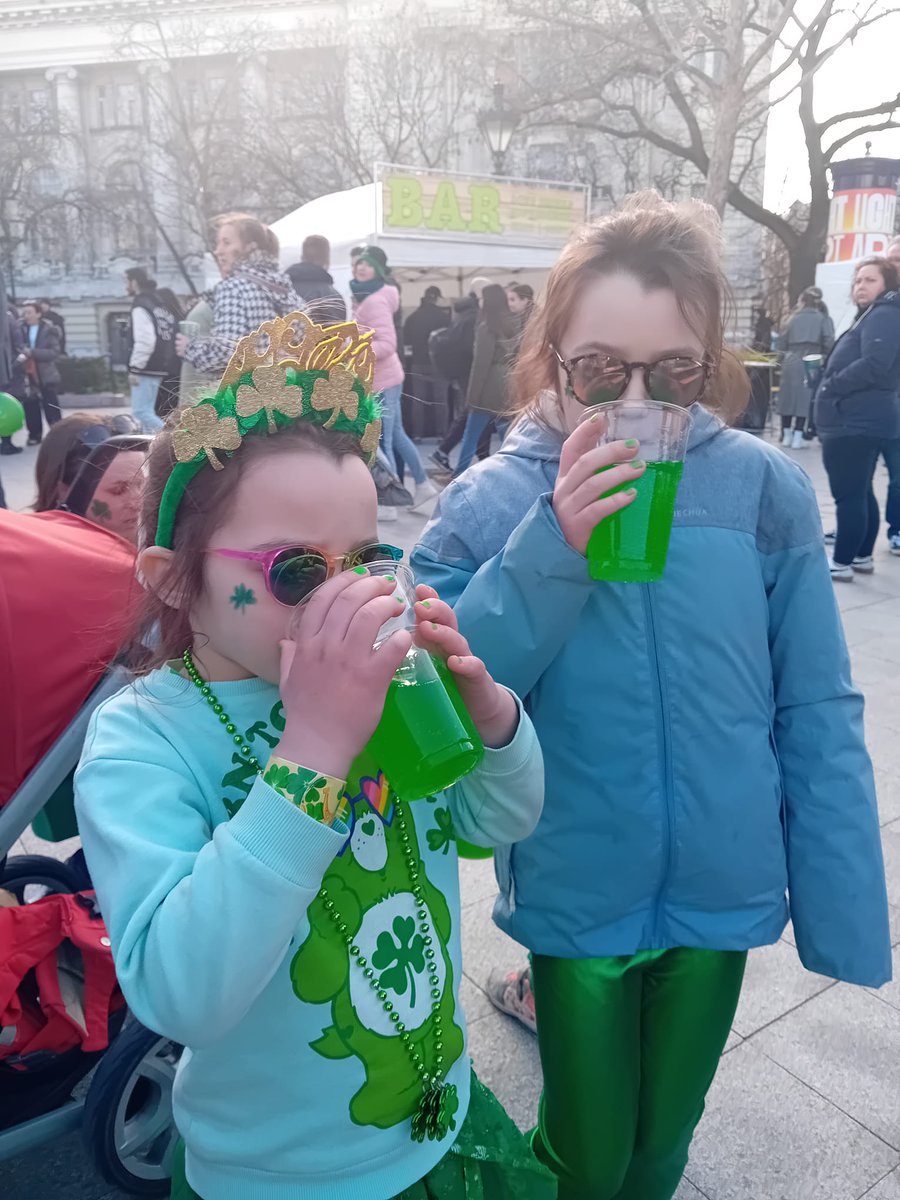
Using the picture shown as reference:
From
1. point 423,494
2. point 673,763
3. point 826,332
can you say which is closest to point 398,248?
point 826,332

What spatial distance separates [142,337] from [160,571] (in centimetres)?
783

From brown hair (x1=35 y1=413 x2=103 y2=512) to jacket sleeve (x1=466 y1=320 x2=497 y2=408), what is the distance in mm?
5833

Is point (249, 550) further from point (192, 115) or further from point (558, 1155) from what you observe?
point (192, 115)

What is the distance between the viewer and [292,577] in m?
1.00

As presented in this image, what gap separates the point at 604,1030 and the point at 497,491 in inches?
32.9

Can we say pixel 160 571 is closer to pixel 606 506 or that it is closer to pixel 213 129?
pixel 606 506

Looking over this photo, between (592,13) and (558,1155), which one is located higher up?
(592,13)

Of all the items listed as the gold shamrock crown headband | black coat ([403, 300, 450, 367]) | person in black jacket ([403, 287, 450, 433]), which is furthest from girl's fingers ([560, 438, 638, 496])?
black coat ([403, 300, 450, 367])

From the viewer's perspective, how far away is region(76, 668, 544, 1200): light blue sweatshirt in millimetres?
895

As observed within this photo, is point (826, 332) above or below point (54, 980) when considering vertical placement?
above

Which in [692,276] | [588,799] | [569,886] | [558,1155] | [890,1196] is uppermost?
Answer: [692,276]

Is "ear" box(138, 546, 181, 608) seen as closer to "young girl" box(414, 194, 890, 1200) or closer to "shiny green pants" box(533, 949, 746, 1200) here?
"young girl" box(414, 194, 890, 1200)

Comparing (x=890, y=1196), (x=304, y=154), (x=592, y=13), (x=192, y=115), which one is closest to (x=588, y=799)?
(x=890, y=1196)

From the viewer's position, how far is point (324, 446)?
110 centimetres
